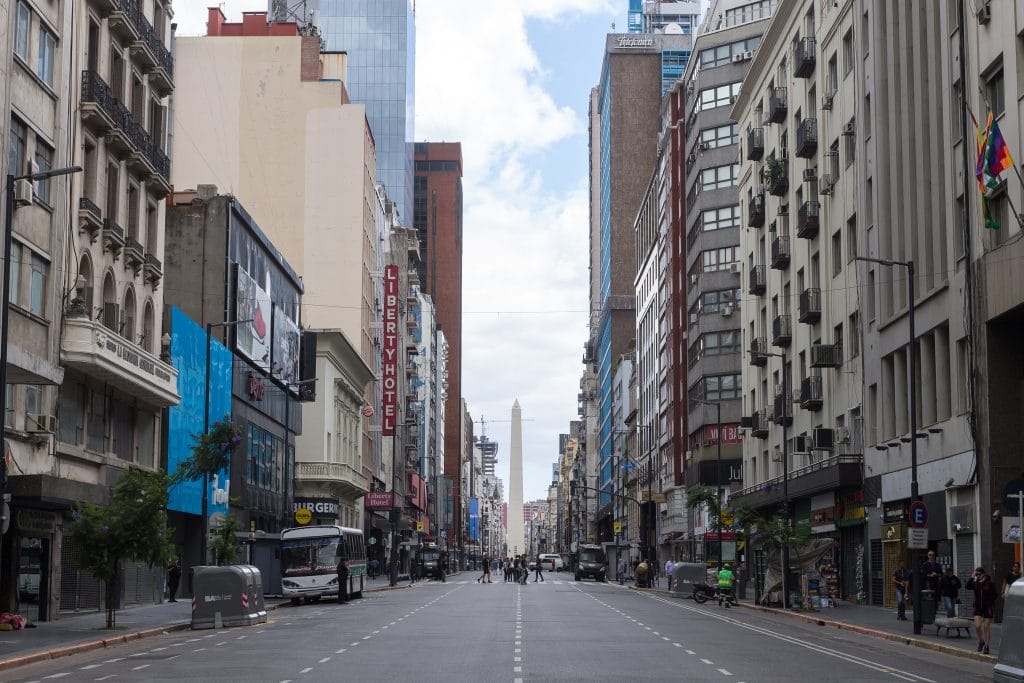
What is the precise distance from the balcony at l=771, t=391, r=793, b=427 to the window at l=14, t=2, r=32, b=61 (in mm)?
36117

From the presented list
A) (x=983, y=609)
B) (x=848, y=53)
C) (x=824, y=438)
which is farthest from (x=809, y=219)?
(x=983, y=609)

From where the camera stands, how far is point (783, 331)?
6481 cm

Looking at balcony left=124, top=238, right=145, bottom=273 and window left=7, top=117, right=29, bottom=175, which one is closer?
window left=7, top=117, right=29, bottom=175

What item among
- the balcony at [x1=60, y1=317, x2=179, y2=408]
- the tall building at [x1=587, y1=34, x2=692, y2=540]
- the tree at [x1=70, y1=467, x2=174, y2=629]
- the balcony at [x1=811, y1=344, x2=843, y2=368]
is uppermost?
the tall building at [x1=587, y1=34, x2=692, y2=540]

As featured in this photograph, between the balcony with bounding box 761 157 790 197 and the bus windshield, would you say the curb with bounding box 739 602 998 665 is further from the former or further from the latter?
the balcony with bounding box 761 157 790 197

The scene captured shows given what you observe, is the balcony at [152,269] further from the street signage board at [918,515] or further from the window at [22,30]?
the street signage board at [918,515]

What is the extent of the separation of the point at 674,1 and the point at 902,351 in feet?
475

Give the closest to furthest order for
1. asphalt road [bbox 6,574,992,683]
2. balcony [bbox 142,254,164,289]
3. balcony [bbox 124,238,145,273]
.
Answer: asphalt road [bbox 6,574,992,683] < balcony [bbox 124,238,145,273] < balcony [bbox 142,254,164,289]

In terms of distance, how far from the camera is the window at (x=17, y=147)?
115 ft

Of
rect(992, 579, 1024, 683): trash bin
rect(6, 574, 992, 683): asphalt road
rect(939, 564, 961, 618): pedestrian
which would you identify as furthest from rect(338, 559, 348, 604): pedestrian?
rect(992, 579, 1024, 683): trash bin

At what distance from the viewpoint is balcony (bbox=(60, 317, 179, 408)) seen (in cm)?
3844

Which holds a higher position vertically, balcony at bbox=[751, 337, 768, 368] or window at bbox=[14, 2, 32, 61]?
window at bbox=[14, 2, 32, 61]

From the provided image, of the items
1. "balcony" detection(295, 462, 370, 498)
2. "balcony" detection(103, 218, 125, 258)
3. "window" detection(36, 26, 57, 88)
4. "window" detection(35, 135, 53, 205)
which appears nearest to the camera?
"window" detection(35, 135, 53, 205)

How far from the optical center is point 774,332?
66.1 metres
